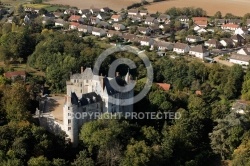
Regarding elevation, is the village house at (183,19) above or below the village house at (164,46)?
above

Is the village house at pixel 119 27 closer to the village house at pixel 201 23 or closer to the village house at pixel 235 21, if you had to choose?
the village house at pixel 201 23

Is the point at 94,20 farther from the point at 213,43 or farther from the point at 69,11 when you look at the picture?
the point at 213,43

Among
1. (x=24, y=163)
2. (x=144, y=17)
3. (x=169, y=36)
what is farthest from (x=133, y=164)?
(x=144, y=17)

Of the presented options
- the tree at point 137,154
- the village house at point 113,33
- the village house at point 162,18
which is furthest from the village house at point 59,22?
the tree at point 137,154

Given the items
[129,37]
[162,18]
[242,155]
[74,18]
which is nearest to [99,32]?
[129,37]

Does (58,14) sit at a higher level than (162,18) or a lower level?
higher

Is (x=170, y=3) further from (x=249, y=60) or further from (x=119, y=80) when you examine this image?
(x=119, y=80)
